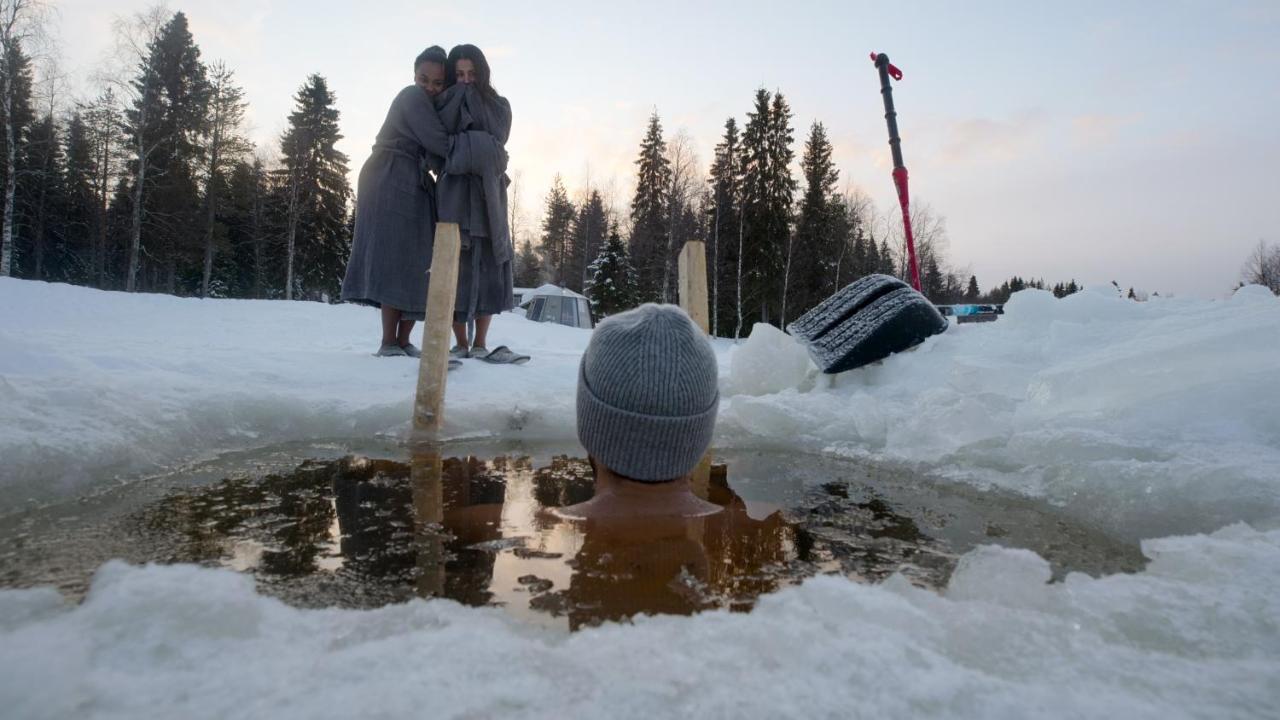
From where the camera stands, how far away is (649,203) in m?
35.3

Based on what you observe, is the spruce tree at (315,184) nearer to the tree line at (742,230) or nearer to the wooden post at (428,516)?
the tree line at (742,230)

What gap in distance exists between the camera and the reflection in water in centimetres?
138

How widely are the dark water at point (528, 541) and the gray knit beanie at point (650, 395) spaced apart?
0.64 feet

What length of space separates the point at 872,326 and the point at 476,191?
2829mm

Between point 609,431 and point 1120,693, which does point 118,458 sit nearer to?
point 609,431

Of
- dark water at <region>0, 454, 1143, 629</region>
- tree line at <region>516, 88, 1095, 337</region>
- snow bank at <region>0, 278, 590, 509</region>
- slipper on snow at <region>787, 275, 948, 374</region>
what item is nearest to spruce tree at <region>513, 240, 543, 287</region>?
tree line at <region>516, 88, 1095, 337</region>

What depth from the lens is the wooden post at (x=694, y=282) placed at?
4.40 m

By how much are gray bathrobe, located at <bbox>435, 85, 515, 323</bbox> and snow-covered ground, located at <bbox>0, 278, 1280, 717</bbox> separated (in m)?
0.82

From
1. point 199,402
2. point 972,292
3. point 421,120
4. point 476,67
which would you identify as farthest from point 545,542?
point 972,292

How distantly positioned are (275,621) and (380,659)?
25 cm

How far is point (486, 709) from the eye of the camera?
2.70 ft

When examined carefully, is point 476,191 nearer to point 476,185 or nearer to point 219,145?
point 476,185

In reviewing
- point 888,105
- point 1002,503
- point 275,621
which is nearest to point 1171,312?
point 1002,503

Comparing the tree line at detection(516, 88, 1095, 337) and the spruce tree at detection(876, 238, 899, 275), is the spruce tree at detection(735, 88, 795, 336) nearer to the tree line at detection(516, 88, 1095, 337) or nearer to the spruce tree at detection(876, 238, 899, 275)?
the tree line at detection(516, 88, 1095, 337)
